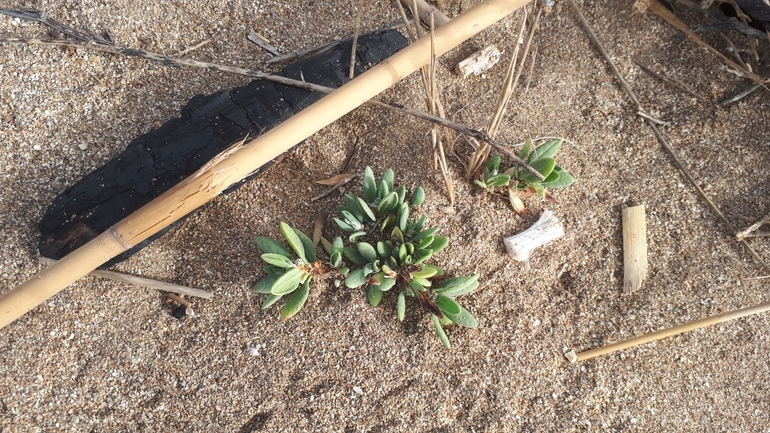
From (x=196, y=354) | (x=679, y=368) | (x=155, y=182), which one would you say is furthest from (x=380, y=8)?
(x=679, y=368)

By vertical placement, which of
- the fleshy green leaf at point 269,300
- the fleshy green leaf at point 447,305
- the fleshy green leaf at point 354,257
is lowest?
the fleshy green leaf at point 447,305

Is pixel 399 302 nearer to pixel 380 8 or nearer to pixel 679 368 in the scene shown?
pixel 679 368

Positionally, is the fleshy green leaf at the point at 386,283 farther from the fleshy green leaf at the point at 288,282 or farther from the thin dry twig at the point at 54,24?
the thin dry twig at the point at 54,24

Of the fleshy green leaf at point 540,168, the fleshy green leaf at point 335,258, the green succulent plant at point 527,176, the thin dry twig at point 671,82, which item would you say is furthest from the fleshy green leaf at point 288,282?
the thin dry twig at point 671,82

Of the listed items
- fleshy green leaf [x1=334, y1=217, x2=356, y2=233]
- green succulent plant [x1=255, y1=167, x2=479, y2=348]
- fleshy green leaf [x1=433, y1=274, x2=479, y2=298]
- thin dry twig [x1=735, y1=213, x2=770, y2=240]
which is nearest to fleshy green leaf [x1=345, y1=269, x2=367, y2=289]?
green succulent plant [x1=255, y1=167, x2=479, y2=348]

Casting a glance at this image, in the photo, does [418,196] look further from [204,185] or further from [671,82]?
[671,82]

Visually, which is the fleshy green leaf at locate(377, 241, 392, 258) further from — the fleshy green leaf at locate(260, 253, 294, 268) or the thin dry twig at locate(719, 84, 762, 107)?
the thin dry twig at locate(719, 84, 762, 107)

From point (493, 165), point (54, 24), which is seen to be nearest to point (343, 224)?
point (493, 165)
